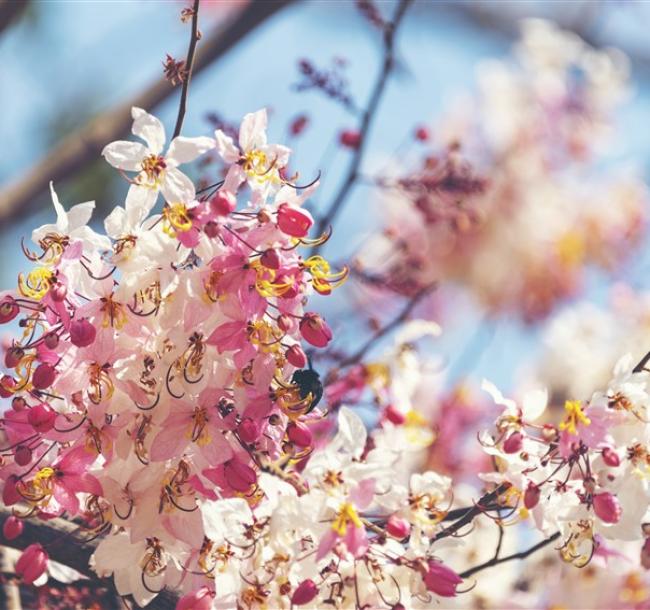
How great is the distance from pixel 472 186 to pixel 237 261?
0.82 metres

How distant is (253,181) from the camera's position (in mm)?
977

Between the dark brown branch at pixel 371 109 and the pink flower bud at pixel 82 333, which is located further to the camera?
the dark brown branch at pixel 371 109

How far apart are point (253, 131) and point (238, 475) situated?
12.3 inches

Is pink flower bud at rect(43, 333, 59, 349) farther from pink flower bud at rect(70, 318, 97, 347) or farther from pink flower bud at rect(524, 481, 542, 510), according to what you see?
pink flower bud at rect(524, 481, 542, 510)

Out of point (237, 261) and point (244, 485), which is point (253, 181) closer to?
point (237, 261)

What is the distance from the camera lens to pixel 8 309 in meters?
0.94

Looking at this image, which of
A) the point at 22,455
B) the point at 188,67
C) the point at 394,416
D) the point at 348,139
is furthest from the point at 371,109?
the point at 22,455

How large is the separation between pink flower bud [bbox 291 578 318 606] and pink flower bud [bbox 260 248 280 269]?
0.89 ft

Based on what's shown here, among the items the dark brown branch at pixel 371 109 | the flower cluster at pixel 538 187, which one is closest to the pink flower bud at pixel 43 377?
the dark brown branch at pixel 371 109

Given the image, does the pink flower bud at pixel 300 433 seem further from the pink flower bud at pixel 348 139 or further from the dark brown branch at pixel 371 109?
the pink flower bud at pixel 348 139

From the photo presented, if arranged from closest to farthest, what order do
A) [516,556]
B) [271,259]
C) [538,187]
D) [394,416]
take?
[271,259], [516,556], [394,416], [538,187]

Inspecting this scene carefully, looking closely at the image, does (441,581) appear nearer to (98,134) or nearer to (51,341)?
(51,341)

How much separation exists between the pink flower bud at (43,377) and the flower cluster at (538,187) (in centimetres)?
224

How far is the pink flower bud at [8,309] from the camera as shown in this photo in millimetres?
939
